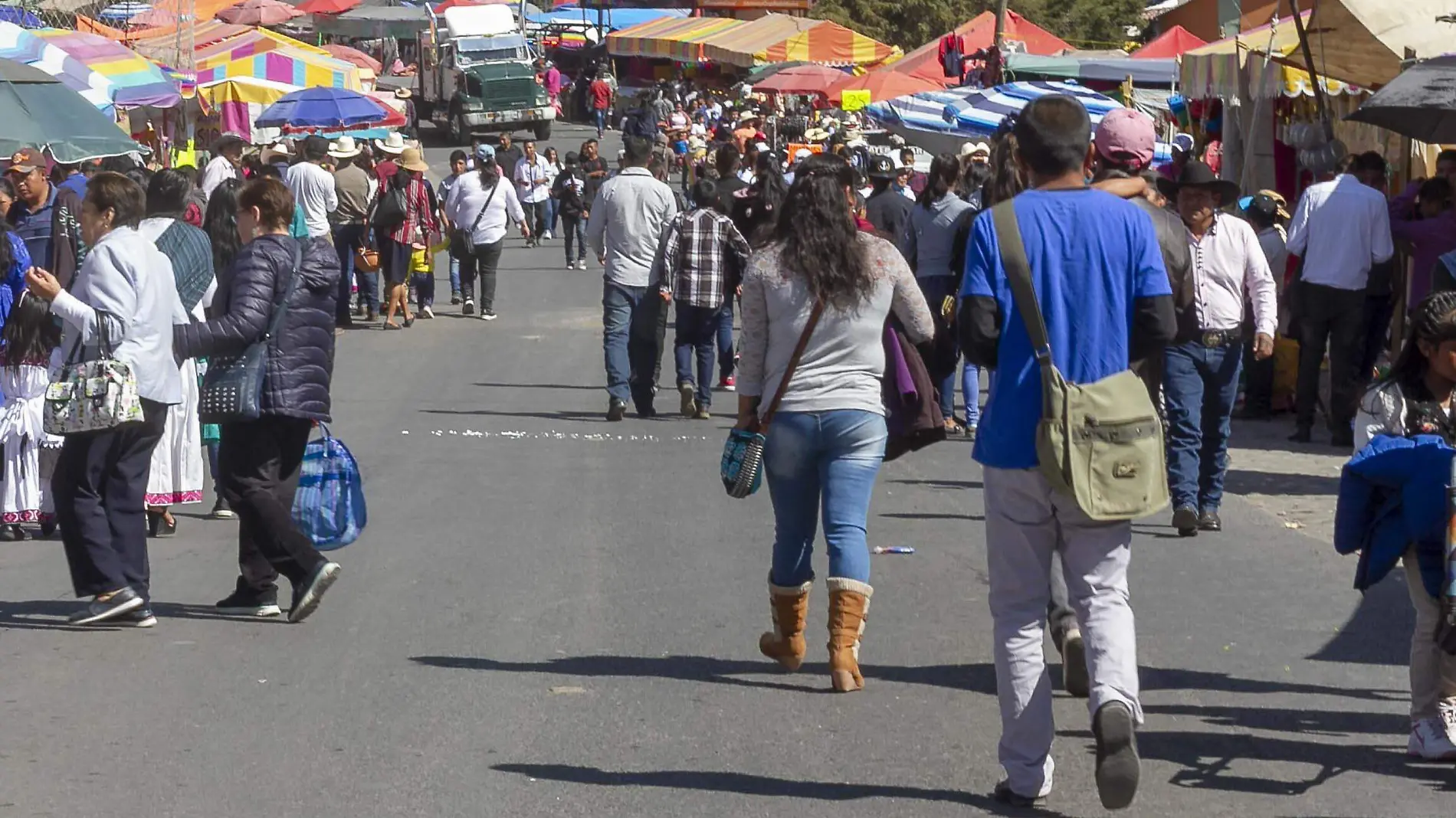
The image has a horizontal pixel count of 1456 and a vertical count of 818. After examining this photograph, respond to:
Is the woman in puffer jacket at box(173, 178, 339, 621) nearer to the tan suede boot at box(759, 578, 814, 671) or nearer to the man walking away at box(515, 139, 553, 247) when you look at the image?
the tan suede boot at box(759, 578, 814, 671)

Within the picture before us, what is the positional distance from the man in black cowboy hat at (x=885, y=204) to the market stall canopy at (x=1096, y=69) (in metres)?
10.8

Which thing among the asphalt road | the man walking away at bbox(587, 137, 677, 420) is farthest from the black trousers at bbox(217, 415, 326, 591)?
the man walking away at bbox(587, 137, 677, 420)

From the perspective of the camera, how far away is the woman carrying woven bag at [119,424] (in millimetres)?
7816

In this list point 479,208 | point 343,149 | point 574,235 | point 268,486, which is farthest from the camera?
point 574,235

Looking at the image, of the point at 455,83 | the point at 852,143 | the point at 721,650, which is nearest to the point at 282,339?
the point at 721,650

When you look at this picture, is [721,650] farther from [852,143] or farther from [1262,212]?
[852,143]

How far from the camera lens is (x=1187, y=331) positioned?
6027mm

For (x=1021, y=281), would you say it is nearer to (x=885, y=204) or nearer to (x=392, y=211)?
(x=885, y=204)

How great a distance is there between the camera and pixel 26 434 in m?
10.3

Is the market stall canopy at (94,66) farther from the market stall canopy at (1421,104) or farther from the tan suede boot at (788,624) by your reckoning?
the tan suede boot at (788,624)

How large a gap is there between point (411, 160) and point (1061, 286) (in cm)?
1642

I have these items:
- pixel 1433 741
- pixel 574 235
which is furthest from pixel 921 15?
pixel 1433 741

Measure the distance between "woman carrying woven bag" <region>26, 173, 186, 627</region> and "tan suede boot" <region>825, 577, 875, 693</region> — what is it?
9.55 ft

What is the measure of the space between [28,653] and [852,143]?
2222 cm
